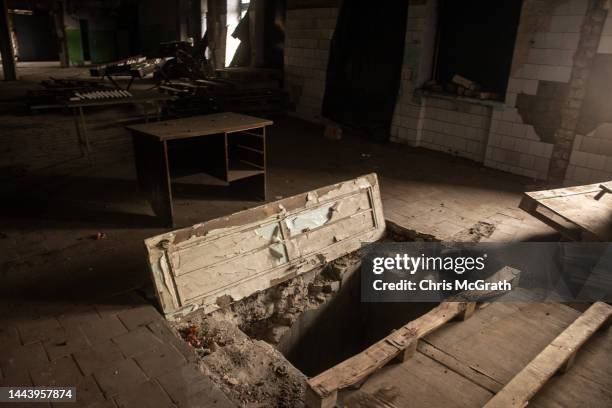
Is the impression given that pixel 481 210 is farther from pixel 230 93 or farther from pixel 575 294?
pixel 230 93

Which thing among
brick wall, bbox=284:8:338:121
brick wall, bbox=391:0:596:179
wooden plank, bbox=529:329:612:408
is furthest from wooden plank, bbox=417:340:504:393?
brick wall, bbox=284:8:338:121

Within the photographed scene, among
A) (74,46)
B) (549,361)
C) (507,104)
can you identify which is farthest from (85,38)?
(549,361)

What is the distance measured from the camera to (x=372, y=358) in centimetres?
262

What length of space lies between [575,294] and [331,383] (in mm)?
2528

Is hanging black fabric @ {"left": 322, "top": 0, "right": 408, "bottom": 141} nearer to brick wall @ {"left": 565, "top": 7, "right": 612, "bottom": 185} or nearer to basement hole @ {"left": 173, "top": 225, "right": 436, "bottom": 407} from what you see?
brick wall @ {"left": 565, "top": 7, "right": 612, "bottom": 185}

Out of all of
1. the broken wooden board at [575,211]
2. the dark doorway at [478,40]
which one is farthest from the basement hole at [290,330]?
the dark doorway at [478,40]

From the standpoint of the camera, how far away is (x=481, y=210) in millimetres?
5176

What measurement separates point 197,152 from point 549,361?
392 centimetres

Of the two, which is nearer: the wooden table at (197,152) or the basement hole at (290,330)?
the basement hole at (290,330)

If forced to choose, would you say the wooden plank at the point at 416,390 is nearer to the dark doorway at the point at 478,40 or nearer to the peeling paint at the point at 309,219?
the peeling paint at the point at 309,219

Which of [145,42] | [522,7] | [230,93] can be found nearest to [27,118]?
[230,93]

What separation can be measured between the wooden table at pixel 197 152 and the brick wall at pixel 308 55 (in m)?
4.55

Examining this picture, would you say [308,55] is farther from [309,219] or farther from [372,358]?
[372,358]

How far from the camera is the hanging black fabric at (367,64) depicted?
7809 millimetres
